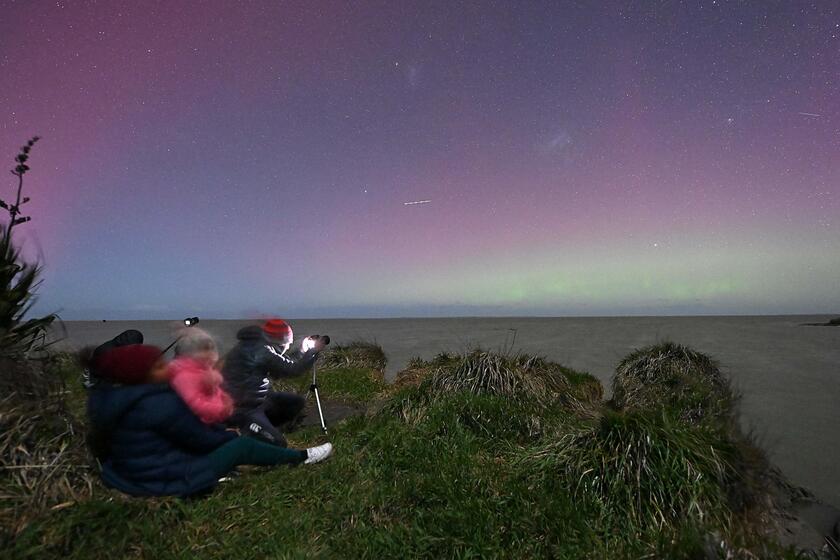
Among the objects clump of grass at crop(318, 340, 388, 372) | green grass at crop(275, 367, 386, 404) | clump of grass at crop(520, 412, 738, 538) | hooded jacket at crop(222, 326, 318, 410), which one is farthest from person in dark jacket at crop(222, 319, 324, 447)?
clump of grass at crop(318, 340, 388, 372)

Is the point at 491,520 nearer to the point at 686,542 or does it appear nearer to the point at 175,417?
the point at 686,542

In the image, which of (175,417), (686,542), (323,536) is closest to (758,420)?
(686,542)

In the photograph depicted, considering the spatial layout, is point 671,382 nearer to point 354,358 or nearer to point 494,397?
point 494,397

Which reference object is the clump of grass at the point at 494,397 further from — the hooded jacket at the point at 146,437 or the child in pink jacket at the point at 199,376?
the hooded jacket at the point at 146,437

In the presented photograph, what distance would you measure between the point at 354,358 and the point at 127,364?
1144cm

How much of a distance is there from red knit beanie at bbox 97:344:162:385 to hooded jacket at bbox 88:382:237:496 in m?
0.10

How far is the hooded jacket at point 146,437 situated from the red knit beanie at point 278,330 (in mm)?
3298

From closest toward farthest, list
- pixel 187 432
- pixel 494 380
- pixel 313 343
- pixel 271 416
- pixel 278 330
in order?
pixel 187 432
pixel 278 330
pixel 313 343
pixel 271 416
pixel 494 380

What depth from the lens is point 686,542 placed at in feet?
9.98

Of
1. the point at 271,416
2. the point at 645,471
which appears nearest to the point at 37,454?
the point at 271,416

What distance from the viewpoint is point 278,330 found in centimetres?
763

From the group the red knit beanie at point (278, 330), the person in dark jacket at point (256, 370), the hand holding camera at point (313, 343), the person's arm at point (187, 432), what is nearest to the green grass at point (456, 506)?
the person's arm at point (187, 432)

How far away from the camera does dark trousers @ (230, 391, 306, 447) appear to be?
251 inches

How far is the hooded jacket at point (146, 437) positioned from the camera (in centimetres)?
382
